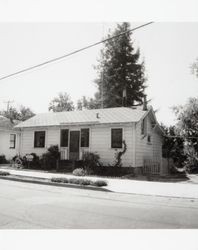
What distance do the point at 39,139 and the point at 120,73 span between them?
22.0 m

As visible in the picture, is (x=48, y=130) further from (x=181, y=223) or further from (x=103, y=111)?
(x=181, y=223)

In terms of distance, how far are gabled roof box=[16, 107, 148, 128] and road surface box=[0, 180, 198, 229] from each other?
35.5 feet

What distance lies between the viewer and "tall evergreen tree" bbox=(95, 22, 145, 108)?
43.0 metres

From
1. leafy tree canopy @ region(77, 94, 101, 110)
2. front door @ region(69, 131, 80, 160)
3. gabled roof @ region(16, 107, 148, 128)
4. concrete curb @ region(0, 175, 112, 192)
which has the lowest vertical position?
concrete curb @ region(0, 175, 112, 192)

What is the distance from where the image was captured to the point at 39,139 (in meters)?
A: 25.0

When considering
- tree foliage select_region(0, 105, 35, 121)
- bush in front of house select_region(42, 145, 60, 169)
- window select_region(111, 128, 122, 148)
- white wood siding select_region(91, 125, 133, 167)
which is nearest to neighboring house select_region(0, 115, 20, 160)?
bush in front of house select_region(42, 145, 60, 169)

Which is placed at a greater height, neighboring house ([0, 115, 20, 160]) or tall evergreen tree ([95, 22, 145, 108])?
tall evergreen tree ([95, 22, 145, 108])

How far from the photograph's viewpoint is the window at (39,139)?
24.8 meters

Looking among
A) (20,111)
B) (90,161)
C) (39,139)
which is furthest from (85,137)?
(20,111)

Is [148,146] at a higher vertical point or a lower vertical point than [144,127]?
lower

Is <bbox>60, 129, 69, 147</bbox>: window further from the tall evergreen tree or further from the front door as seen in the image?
the tall evergreen tree

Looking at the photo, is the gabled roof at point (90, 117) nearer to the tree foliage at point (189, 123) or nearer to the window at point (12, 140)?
the window at point (12, 140)

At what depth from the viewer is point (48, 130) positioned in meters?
24.4

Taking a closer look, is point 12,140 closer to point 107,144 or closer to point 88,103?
point 107,144
